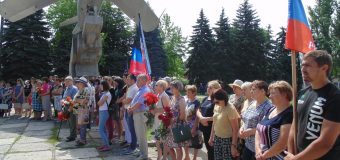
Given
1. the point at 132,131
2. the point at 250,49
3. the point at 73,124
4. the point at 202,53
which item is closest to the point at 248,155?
the point at 132,131

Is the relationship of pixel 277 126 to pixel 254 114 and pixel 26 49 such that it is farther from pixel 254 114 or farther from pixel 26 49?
pixel 26 49

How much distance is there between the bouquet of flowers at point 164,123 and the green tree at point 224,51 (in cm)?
3726

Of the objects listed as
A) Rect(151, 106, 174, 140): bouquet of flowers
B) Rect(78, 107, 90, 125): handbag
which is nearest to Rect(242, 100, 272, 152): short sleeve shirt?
Rect(151, 106, 174, 140): bouquet of flowers

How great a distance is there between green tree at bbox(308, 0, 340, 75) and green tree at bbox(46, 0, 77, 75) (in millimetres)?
28193

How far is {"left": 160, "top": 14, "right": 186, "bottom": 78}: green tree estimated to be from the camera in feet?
183

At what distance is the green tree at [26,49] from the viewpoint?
3138 centimetres

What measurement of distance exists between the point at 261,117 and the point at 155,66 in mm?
38015

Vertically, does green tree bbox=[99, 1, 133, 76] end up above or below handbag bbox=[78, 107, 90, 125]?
above

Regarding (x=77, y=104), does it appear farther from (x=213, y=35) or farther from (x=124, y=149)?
(x=213, y=35)

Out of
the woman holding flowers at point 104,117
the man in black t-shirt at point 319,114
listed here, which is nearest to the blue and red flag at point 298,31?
the man in black t-shirt at point 319,114

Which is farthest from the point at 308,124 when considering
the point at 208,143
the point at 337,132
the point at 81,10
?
the point at 81,10

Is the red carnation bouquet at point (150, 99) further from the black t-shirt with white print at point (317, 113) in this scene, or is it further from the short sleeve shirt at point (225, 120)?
the black t-shirt with white print at point (317, 113)

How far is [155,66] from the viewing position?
42.4 metres

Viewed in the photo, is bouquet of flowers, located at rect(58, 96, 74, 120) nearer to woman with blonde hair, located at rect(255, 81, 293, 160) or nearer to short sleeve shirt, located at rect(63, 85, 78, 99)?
short sleeve shirt, located at rect(63, 85, 78, 99)
